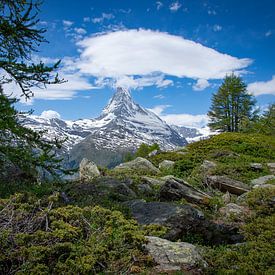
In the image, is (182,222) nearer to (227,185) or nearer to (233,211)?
(233,211)

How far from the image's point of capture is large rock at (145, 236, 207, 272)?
651cm

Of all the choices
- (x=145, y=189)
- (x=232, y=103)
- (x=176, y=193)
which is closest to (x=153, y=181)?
(x=145, y=189)

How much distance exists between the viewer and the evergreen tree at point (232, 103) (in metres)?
49.7

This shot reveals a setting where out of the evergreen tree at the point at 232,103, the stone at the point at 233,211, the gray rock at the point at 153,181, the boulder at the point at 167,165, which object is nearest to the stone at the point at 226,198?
the stone at the point at 233,211

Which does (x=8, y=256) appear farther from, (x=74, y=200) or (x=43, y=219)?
(x=74, y=200)

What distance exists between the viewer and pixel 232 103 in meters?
50.0

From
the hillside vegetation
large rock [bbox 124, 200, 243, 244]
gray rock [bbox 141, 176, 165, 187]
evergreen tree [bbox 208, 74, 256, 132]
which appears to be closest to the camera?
the hillside vegetation

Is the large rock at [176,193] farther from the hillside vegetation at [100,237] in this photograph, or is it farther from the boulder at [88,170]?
the boulder at [88,170]

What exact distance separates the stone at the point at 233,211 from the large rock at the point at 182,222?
133 centimetres

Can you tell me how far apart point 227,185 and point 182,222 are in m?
8.02

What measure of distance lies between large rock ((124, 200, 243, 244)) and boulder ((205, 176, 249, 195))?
251 inches

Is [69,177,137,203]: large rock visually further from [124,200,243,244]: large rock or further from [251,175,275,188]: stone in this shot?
[251,175,275,188]: stone

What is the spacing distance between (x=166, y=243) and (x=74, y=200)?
15.9ft

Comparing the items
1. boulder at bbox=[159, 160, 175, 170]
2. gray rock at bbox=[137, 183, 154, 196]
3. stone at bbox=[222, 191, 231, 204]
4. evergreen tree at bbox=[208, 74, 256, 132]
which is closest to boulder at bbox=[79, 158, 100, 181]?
gray rock at bbox=[137, 183, 154, 196]
